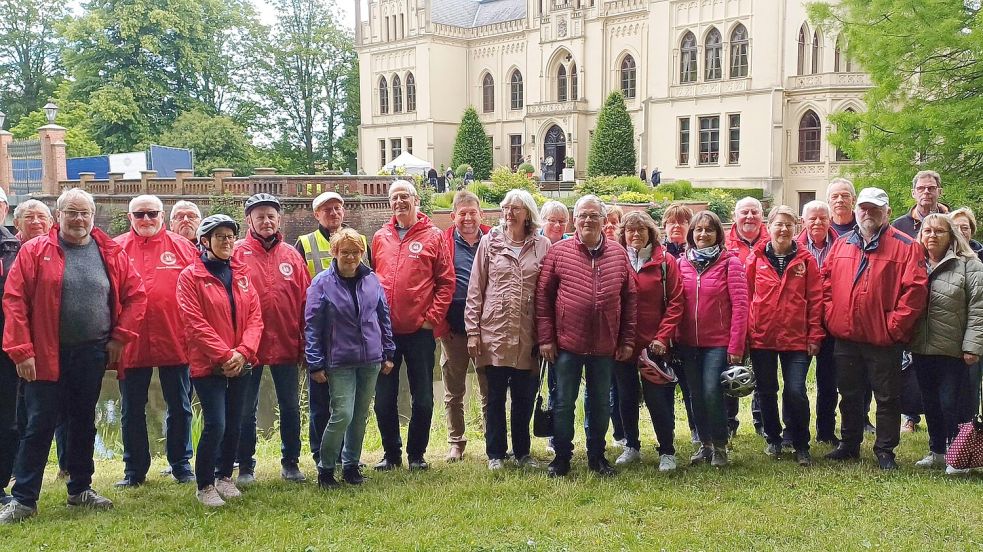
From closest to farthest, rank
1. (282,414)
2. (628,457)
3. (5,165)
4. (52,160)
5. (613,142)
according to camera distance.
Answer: (282,414) < (628,457) < (52,160) < (5,165) < (613,142)

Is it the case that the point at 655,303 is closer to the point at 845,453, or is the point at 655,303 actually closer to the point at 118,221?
the point at 845,453

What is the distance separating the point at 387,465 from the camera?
6.50m

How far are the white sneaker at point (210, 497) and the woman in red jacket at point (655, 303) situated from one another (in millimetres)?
2862

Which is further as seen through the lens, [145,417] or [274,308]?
[145,417]

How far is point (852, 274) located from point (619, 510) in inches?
94.4

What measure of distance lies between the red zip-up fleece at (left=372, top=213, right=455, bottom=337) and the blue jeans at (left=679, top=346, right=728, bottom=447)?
178 centimetres

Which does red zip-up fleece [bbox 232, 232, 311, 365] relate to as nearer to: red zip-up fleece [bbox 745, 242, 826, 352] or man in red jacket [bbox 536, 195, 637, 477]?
man in red jacket [bbox 536, 195, 637, 477]

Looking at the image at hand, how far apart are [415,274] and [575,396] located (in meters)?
1.42

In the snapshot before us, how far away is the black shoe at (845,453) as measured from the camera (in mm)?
6453

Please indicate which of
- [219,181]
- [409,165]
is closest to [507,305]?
[219,181]

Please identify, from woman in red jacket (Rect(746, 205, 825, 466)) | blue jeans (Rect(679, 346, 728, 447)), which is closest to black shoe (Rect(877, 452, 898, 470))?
woman in red jacket (Rect(746, 205, 825, 466))

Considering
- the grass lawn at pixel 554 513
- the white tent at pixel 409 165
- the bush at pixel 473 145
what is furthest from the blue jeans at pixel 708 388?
the bush at pixel 473 145

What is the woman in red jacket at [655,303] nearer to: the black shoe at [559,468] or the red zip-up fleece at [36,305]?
the black shoe at [559,468]

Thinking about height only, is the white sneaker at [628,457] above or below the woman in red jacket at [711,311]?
below
